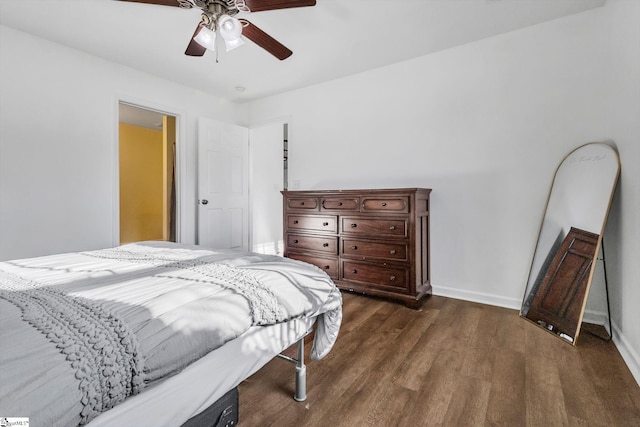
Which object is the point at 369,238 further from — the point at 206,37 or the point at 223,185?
the point at 223,185

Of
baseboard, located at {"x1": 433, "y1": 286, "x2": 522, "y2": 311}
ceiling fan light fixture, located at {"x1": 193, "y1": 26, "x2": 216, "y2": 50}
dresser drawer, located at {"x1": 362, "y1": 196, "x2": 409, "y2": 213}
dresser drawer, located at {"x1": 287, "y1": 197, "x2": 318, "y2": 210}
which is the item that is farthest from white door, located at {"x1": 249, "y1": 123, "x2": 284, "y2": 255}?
baseboard, located at {"x1": 433, "y1": 286, "x2": 522, "y2": 311}

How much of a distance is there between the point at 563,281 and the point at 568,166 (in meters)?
0.92

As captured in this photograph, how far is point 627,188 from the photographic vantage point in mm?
1940

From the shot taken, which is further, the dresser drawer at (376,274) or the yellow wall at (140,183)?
the yellow wall at (140,183)

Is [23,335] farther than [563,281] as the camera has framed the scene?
No

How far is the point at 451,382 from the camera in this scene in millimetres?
Result: 1584

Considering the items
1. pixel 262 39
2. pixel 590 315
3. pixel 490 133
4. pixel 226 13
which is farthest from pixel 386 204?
pixel 226 13

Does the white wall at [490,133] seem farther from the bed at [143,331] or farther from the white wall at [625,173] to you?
the bed at [143,331]

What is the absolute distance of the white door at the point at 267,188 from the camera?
497 cm

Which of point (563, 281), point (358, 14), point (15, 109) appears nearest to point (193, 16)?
point (358, 14)

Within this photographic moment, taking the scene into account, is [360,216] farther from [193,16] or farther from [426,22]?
[193,16]

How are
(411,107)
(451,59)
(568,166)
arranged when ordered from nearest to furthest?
(568,166) → (451,59) → (411,107)

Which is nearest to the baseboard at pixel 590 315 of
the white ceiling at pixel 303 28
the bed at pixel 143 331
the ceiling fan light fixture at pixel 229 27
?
the bed at pixel 143 331

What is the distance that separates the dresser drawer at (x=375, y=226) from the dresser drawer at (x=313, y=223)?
0.13 metres
